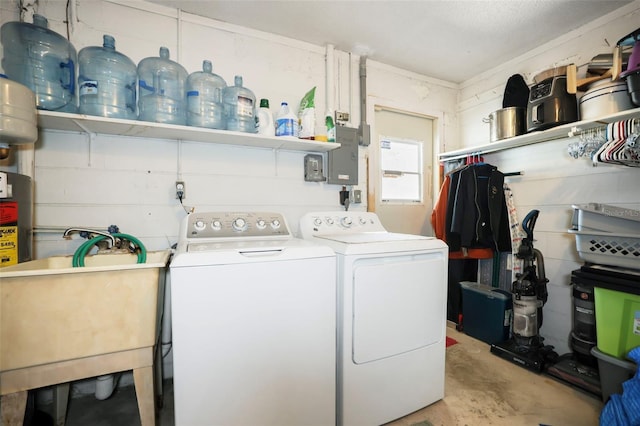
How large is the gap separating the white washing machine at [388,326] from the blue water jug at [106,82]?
1.39 meters

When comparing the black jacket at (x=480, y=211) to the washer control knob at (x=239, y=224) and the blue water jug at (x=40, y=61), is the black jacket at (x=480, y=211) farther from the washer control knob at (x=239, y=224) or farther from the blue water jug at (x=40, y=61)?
the blue water jug at (x=40, y=61)

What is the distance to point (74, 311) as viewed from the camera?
46.4 inches

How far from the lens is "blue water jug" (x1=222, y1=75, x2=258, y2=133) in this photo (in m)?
1.81

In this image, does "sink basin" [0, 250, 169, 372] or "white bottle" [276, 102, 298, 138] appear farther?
"white bottle" [276, 102, 298, 138]

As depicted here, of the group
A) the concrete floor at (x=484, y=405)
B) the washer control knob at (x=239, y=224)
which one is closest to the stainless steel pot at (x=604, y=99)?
the concrete floor at (x=484, y=405)

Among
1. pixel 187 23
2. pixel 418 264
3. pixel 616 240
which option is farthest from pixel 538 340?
pixel 187 23

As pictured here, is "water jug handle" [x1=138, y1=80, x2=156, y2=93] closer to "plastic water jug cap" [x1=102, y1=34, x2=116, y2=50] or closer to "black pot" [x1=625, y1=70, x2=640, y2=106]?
"plastic water jug cap" [x1=102, y1=34, x2=116, y2=50]

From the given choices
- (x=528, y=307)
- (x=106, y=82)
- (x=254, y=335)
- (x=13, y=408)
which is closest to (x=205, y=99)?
(x=106, y=82)

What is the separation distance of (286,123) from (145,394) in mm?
1677

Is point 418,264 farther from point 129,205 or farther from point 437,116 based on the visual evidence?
point 437,116

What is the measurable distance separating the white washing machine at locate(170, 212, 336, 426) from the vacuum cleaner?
160 centimetres

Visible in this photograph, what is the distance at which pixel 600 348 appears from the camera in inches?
64.4

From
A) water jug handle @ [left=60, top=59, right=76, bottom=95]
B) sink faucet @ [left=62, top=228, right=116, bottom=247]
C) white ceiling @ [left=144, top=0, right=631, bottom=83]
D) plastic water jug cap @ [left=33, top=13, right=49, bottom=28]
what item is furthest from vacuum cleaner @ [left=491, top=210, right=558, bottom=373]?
plastic water jug cap @ [left=33, top=13, right=49, bottom=28]

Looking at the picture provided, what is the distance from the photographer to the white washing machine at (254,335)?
3.65 feet
